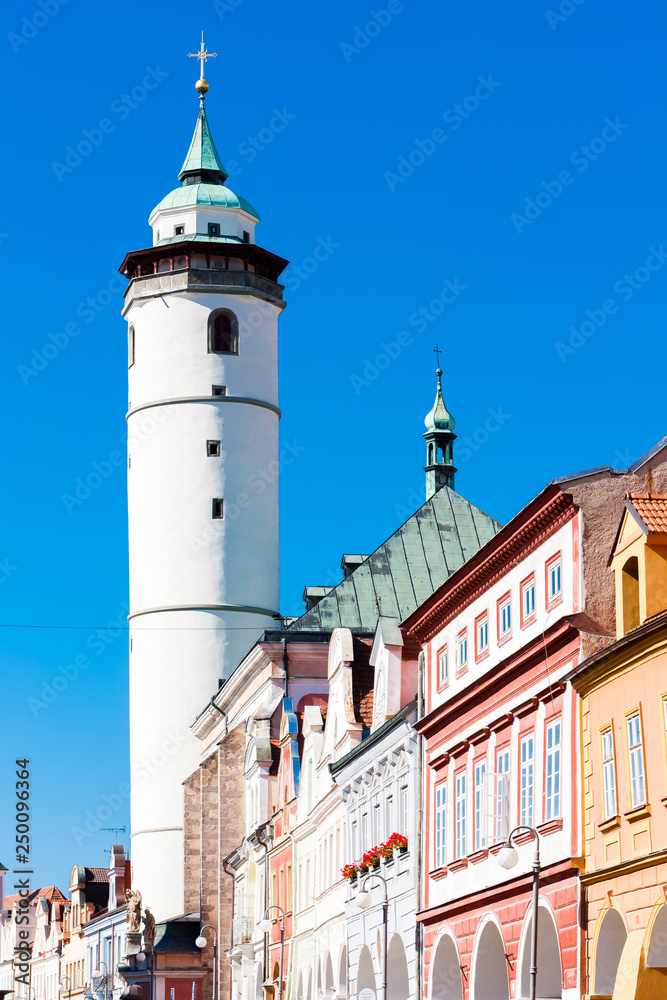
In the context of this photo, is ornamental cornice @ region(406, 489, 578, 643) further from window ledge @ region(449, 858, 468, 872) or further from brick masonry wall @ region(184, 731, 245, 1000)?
brick masonry wall @ region(184, 731, 245, 1000)

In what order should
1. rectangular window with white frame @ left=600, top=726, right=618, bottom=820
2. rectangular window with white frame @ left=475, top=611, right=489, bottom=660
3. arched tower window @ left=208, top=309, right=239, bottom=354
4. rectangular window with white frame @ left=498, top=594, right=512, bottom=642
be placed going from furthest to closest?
1. arched tower window @ left=208, top=309, right=239, bottom=354
2. rectangular window with white frame @ left=475, top=611, right=489, bottom=660
3. rectangular window with white frame @ left=498, top=594, right=512, bottom=642
4. rectangular window with white frame @ left=600, top=726, right=618, bottom=820

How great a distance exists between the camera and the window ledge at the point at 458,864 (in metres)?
32.9

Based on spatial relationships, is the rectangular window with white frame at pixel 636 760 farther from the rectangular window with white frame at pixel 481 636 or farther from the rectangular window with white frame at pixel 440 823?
the rectangular window with white frame at pixel 440 823

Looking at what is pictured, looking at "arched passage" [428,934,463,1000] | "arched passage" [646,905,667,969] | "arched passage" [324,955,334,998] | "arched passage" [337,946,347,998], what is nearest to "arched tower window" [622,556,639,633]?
"arched passage" [646,905,667,969]

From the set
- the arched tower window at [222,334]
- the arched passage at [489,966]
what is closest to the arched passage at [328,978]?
the arched passage at [489,966]

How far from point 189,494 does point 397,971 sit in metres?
35.5

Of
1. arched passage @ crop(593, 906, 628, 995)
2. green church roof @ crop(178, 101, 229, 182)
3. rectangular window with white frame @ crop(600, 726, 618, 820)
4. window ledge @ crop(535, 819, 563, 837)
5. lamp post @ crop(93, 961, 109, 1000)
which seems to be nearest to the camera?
arched passage @ crop(593, 906, 628, 995)

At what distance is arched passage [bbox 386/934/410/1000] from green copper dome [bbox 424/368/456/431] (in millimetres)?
39420

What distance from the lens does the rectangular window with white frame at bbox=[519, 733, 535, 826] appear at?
2938cm

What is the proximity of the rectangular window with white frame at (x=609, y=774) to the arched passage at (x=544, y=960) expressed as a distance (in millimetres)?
3567

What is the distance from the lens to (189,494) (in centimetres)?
7181

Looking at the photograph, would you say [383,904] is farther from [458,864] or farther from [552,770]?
[552,770]

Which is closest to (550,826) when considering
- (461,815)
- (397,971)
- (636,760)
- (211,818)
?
(636,760)

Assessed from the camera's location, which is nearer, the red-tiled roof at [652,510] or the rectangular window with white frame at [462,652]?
the red-tiled roof at [652,510]
